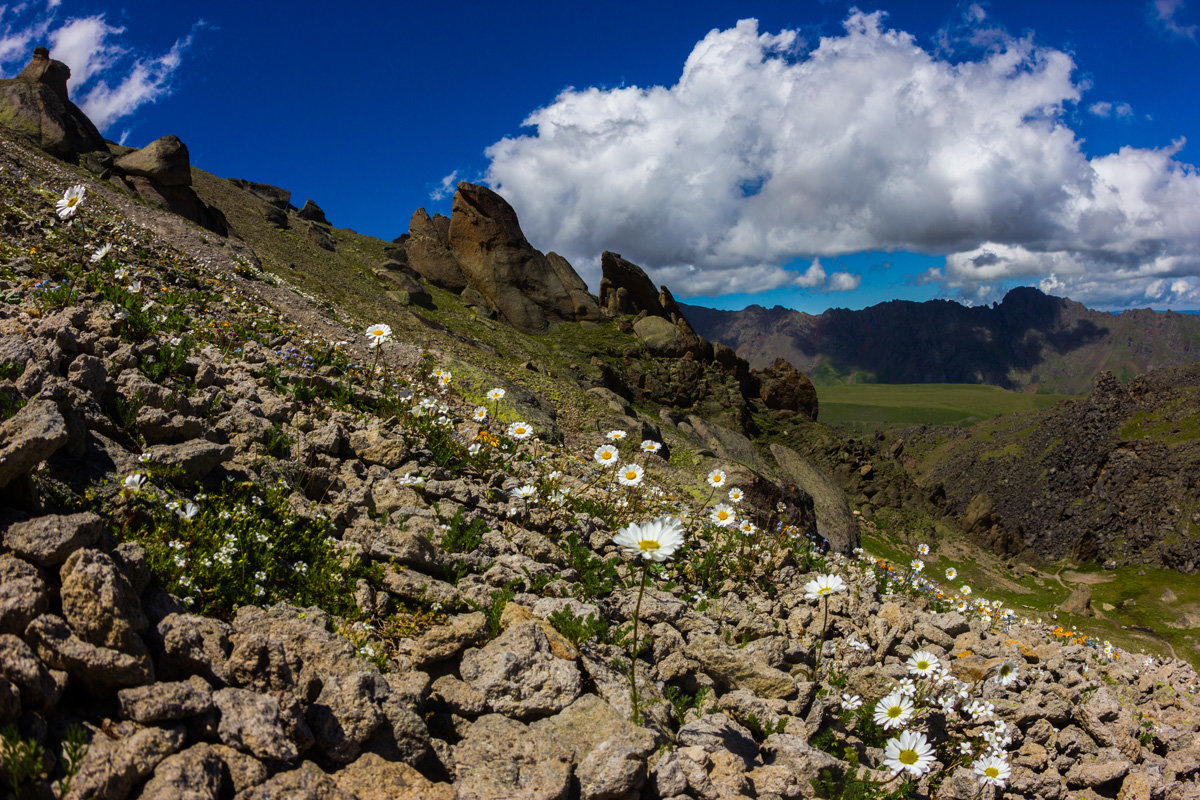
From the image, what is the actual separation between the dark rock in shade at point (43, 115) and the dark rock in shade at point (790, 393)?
124 ft

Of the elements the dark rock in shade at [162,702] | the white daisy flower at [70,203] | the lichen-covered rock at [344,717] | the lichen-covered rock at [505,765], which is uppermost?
the white daisy flower at [70,203]

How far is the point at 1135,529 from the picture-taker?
211 feet

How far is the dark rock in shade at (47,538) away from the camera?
2820 mm

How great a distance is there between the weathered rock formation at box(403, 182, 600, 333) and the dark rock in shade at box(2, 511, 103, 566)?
115 ft

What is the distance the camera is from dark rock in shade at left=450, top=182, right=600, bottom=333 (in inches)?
1497

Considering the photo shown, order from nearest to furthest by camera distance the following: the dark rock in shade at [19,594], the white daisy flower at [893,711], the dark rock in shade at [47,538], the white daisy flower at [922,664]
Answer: the dark rock in shade at [19,594]
the dark rock in shade at [47,538]
the white daisy flower at [893,711]
the white daisy flower at [922,664]

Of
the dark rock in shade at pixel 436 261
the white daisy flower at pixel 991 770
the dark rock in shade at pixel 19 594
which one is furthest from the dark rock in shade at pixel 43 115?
the white daisy flower at pixel 991 770

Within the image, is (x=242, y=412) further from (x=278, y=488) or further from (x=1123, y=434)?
(x=1123, y=434)

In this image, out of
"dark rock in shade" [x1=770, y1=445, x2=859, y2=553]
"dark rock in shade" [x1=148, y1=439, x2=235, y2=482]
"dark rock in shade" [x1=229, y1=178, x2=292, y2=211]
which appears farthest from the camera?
"dark rock in shade" [x1=229, y1=178, x2=292, y2=211]

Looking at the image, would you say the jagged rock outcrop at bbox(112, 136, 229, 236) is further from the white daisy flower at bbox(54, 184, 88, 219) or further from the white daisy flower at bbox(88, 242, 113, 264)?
the white daisy flower at bbox(54, 184, 88, 219)

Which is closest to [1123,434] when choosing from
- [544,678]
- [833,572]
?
[833,572]

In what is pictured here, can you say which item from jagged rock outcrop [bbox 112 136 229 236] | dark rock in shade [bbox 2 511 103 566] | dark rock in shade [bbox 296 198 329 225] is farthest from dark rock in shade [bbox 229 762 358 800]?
dark rock in shade [bbox 296 198 329 225]

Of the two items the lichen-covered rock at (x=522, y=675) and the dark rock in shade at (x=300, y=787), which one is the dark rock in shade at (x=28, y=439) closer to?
the dark rock in shade at (x=300, y=787)

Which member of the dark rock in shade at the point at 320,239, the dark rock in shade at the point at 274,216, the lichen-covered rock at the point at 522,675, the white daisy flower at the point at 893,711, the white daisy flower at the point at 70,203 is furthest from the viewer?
the dark rock in shade at the point at 274,216
